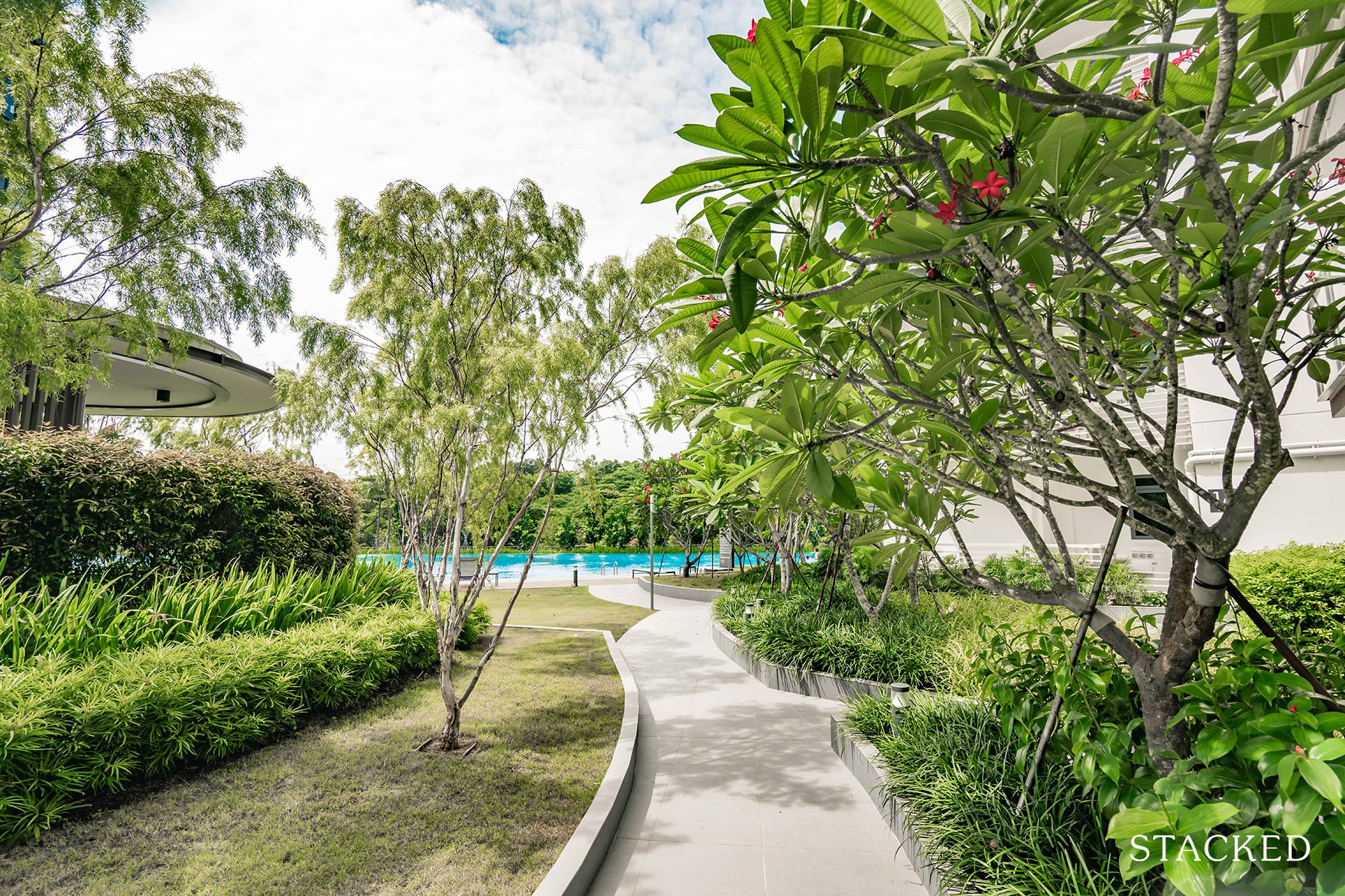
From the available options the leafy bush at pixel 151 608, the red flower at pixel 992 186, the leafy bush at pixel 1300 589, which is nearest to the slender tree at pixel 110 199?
the leafy bush at pixel 151 608

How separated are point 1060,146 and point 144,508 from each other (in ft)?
25.2

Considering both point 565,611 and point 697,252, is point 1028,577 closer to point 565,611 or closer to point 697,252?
point 565,611

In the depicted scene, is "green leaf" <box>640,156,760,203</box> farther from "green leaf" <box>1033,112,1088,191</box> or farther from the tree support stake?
the tree support stake

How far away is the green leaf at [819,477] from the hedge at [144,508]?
687 cm

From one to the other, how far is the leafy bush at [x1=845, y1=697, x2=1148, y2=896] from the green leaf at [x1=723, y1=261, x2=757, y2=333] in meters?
2.34

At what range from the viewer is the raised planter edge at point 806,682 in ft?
17.4

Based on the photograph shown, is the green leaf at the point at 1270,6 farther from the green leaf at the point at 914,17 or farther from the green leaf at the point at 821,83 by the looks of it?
the green leaf at the point at 821,83

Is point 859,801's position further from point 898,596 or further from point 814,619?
point 898,596

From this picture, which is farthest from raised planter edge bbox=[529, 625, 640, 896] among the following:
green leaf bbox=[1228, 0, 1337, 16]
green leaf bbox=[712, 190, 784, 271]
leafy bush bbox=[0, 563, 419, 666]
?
leafy bush bbox=[0, 563, 419, 666]

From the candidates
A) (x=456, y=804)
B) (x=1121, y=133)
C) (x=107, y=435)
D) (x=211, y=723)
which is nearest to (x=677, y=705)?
(x=456, y=804)

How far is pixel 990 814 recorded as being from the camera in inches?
100

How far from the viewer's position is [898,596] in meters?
8.96

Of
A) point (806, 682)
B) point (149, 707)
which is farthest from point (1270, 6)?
point (806, 682)

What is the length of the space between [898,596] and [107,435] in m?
10.0
